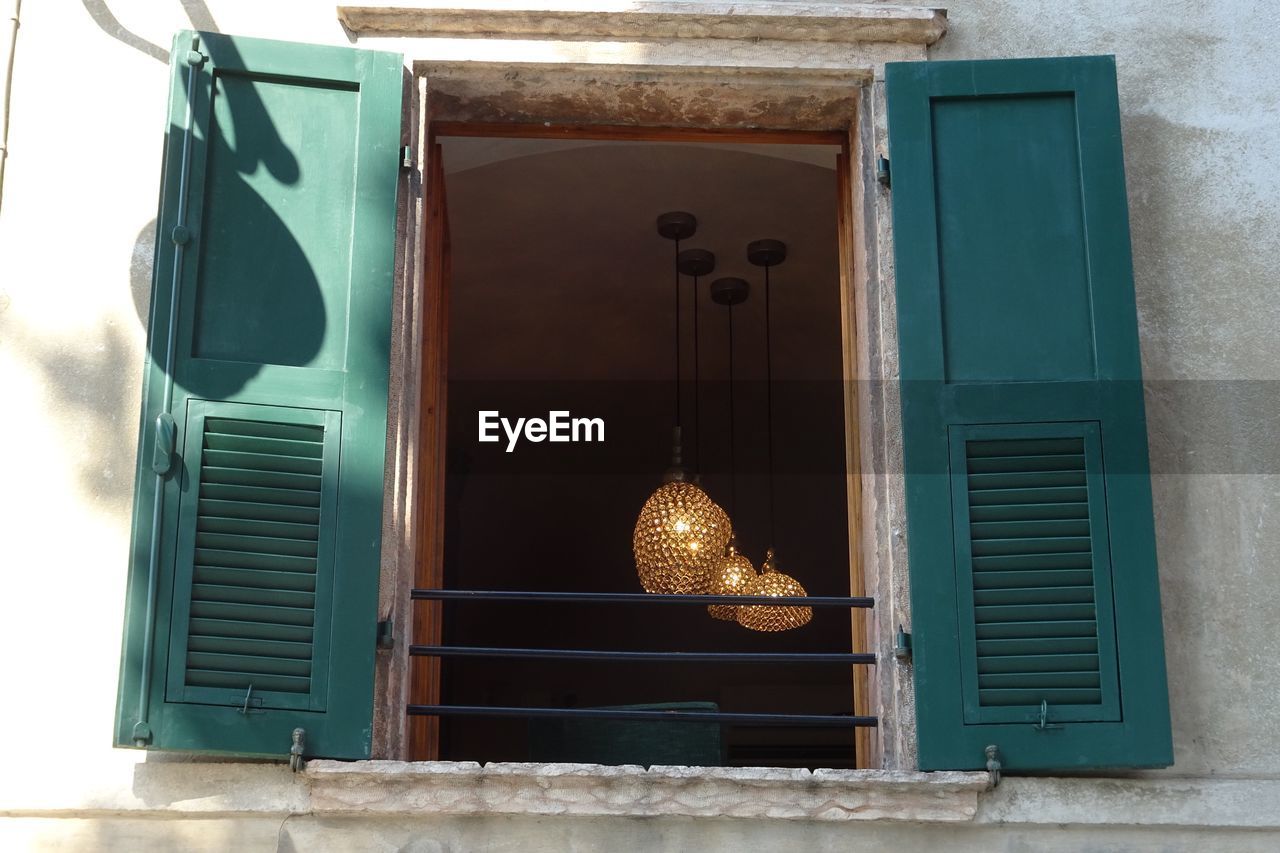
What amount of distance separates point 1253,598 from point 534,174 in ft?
14.2

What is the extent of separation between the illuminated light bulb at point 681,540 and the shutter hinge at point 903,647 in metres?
3.34

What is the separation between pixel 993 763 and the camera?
3717 millimetres

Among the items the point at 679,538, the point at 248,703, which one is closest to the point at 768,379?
the point at 679,538

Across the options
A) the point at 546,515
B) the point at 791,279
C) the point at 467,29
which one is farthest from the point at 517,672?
the point at 467,29

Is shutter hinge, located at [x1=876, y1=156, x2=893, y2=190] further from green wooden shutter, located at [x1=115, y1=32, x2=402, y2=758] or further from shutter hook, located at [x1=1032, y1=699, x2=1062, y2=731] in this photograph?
shutter hook, located at [x1=1032, y1=699, x2=1062, y2=731]

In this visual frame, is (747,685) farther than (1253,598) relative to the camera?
Yes

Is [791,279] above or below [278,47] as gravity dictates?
above

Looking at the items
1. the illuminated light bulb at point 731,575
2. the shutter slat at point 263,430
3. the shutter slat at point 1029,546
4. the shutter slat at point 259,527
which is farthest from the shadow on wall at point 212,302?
the illuminated light bulb at point 731,575

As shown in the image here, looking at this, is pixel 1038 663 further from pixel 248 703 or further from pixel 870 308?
pixel 248 703

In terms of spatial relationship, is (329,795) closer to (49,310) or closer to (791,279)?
(49,310)

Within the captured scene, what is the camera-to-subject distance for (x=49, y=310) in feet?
13.6

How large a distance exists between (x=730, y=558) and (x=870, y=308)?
4.13 metres

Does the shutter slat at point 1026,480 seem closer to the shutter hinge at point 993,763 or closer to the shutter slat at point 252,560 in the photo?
the shutter hinge at point 993,763

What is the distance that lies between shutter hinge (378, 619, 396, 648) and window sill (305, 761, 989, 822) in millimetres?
315
